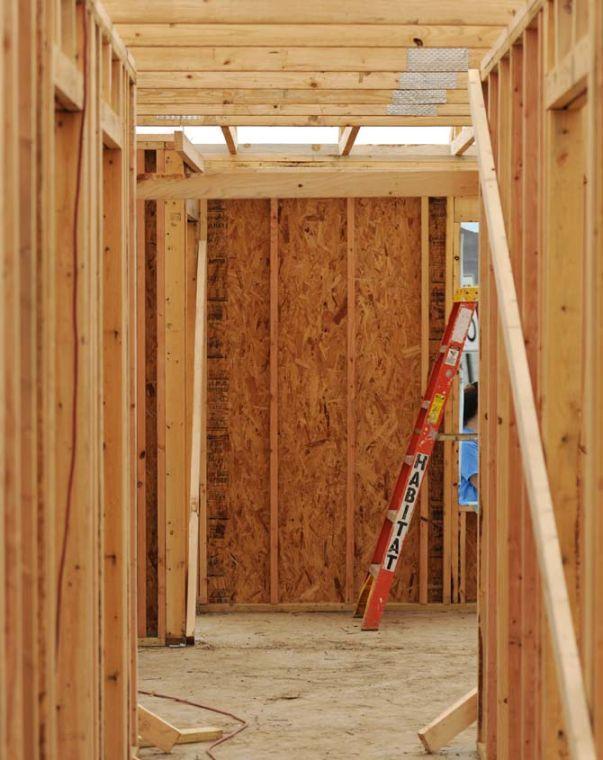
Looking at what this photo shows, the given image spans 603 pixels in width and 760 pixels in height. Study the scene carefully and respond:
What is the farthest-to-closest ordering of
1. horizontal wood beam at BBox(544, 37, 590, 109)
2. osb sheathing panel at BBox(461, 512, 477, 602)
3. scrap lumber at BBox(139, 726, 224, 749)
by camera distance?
osb sheathing panel at BBox(461, 512, 477, 602) < scrap lumber at BBox(139, 726, 224, 749) < horizontal wood beam at BBox(544, 37, 590, 109)

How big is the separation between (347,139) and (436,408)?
1.97 m

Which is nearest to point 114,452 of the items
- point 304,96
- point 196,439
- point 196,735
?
point 196,735

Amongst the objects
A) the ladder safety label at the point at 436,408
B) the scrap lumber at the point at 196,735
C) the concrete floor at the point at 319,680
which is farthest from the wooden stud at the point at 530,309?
the ladder safety label at the point at 436,408

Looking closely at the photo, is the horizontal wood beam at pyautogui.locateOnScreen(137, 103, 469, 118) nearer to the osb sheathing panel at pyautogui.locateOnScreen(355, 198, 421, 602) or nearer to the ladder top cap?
the ladder top cap

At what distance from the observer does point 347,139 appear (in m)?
8.83

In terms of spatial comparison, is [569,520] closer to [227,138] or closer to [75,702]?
[75,702]

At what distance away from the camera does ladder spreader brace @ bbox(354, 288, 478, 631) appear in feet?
28.4

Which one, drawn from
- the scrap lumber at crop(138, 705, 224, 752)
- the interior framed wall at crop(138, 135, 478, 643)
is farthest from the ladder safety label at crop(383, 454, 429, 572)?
the scrap lumber at crop(138, 705, 224, 752)

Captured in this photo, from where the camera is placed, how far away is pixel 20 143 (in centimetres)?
331

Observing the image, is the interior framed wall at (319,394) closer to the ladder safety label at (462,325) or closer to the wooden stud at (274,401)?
the wooden stud at (274,401)

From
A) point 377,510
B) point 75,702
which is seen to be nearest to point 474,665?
point 377,510

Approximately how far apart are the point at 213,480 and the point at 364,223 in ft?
7.22

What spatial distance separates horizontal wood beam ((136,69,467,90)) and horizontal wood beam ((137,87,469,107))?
13 centimetres

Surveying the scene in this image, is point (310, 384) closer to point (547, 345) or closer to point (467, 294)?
point (467, 294)
